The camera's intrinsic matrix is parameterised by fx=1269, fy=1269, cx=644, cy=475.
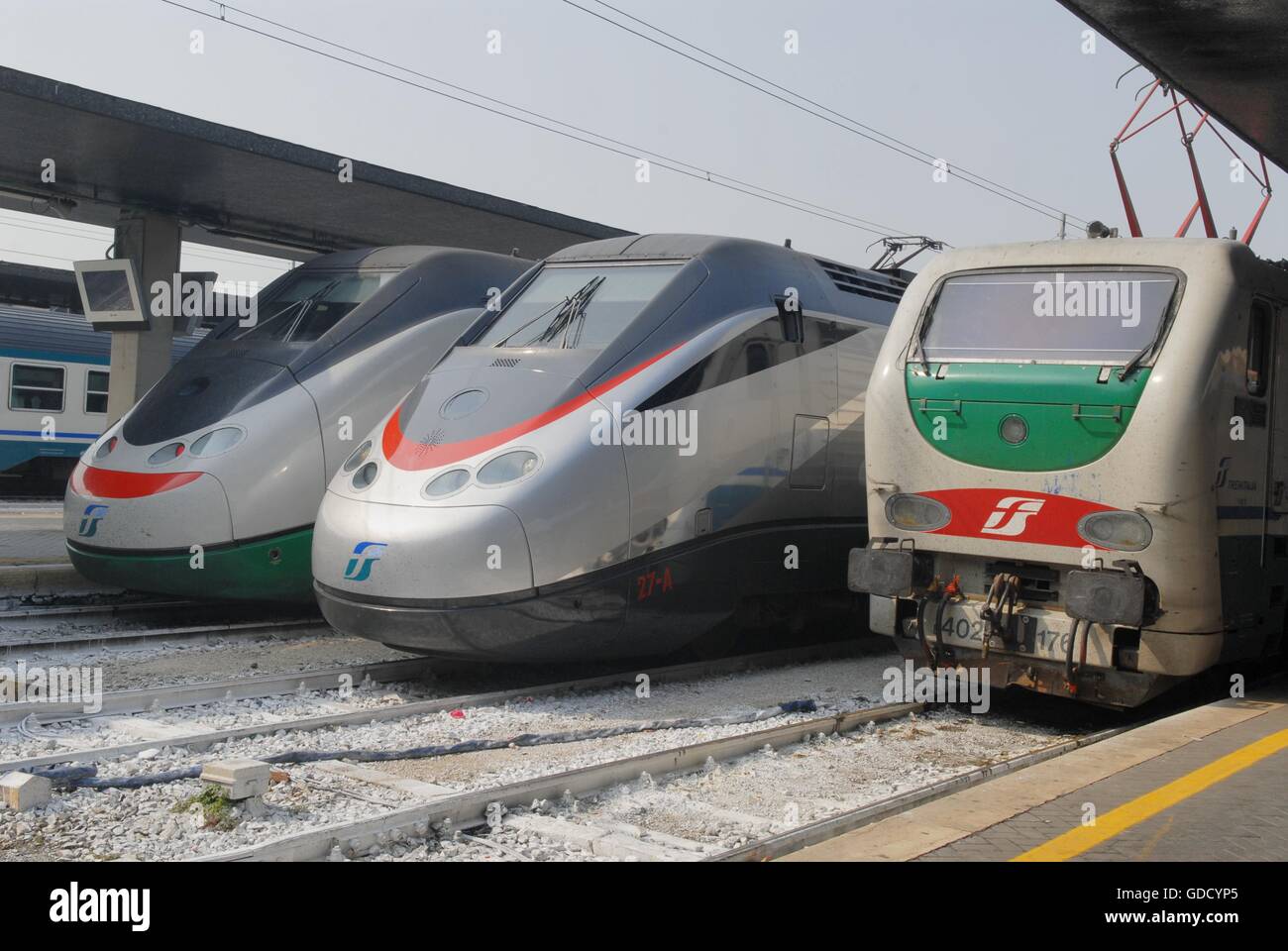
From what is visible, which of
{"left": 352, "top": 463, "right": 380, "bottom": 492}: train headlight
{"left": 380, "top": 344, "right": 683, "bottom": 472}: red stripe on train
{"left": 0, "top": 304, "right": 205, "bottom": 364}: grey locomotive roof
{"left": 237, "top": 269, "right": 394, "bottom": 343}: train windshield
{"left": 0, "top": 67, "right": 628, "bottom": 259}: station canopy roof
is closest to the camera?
{"left": 380, "top": 344, "right": 683, "bottom": 472}: red stripe on train

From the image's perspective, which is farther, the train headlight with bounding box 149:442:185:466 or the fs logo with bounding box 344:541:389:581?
the train headlight with bounding box 149:442:185:466

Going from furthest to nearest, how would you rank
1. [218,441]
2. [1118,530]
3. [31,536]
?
[31,536] < [218,441] < [1118,530]

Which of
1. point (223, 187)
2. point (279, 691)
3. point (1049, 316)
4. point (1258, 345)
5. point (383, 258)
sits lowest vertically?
point (279, 691)

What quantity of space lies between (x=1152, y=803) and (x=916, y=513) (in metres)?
2.79

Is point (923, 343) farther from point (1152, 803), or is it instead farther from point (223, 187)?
point (223, 187)

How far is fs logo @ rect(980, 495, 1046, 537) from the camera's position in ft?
23.5

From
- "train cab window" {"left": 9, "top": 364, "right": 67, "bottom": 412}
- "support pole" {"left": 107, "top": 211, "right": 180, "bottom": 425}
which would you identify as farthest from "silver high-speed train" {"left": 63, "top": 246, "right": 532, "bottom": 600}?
"train cab window" {"left": 9, "top": 364, "right": 67, "bottom": 412}

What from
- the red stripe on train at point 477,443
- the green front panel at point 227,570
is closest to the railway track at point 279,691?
the red stripe on train at point 477,443

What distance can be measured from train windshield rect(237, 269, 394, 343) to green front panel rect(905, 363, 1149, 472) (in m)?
5.04

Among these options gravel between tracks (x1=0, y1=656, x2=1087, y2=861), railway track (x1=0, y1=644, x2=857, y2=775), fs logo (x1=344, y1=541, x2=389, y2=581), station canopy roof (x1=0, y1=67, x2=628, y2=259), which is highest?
station canopy roof (x1=0, y1=67, x2=628, y2=259)

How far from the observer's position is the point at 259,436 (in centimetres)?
973
